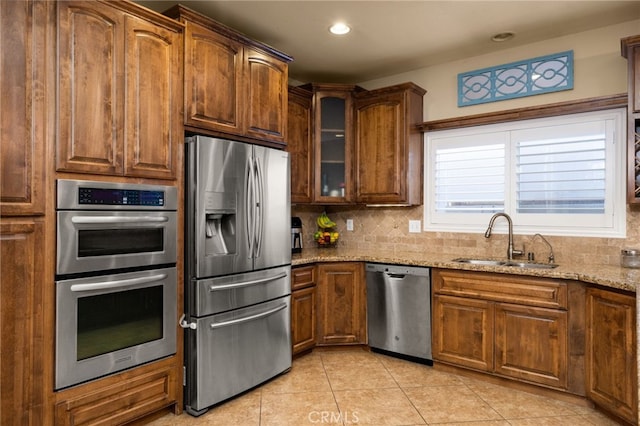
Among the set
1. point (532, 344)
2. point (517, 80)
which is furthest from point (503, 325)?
point (517, 80)

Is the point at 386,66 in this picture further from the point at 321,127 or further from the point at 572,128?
the point at 572,128

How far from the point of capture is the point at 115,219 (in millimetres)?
2090

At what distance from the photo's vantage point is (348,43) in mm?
3324

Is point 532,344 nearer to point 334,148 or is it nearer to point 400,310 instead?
point 400,310

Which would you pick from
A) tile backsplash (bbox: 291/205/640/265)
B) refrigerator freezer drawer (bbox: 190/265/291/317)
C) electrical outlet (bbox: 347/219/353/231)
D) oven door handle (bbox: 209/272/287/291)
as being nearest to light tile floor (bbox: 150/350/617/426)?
refrigerator freezer drawer (bbox: 190/265/291/317)

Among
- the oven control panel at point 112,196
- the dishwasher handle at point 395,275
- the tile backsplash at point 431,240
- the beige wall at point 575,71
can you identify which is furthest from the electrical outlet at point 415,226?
the oven control panel at point 112,196

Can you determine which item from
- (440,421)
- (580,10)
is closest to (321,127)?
(580,10)

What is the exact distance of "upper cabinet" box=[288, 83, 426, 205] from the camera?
364 cm

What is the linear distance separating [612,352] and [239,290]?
2.26m

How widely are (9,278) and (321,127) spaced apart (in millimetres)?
2712

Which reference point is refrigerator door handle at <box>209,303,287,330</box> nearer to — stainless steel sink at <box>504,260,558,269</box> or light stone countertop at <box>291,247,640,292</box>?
light stone countertop at <box>291,247,640,292</box>

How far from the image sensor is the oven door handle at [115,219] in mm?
1972

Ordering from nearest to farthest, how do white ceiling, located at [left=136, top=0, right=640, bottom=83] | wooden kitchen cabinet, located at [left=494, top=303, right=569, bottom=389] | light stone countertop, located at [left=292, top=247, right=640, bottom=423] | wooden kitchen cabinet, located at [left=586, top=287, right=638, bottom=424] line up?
wooden kitchen cabinet, located at [left=586, top=287, right=638, bottom=424] → light stone countertop, located at [left=292, top=247, right=640, bottom=423] → wooden kitchen cabinet, located at [left=494, top=303, right=569, bottom=389] → white ceiling, located at [left=136, top=0, right=640, bottom=83]

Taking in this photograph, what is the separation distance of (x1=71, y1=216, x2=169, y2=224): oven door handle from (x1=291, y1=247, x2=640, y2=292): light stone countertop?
1.22 meters
